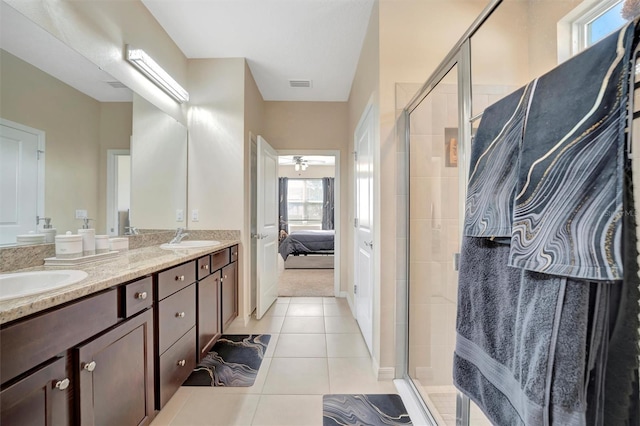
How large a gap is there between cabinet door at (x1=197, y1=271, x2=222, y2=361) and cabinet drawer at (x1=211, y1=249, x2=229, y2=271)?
2.2 inches

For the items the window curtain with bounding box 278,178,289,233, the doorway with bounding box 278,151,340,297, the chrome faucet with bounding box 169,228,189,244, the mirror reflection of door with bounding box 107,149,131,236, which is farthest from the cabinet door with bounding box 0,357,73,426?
the window curtain with bounding box 278,178,289,233

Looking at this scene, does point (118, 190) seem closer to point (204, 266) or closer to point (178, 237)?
point (178, 237)

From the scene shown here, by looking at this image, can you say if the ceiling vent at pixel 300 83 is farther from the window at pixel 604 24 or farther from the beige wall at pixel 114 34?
the window at pixel 604 24

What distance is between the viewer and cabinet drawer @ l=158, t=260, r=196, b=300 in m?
1.32

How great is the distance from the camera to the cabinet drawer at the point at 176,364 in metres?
1.33

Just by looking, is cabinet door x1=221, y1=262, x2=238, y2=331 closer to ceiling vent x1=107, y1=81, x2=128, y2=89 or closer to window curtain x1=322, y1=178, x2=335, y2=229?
ceiling vent x1=107, y1=81, x2=128, y2=89

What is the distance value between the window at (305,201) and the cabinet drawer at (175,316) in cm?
609

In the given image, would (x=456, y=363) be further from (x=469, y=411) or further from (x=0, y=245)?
(x=0, y=245)

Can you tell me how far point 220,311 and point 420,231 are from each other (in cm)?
169

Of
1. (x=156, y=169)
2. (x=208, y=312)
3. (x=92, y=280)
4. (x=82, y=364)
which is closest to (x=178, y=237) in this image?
(x=156, y=169)

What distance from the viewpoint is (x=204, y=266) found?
71.1 inches

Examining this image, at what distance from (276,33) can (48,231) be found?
2.12m

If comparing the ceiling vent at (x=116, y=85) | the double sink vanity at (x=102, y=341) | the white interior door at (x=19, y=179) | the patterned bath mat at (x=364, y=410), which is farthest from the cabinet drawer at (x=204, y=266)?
the ceiling vent at (x=116, y=85)

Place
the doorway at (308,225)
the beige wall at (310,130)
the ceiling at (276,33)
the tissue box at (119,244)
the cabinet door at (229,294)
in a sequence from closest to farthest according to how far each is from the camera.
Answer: the tissue box at (119,244) < the ceiling at (276,33) < the cabinet door at (229,294) < the beige wall at (310,130) < the doorway at (308,225)
